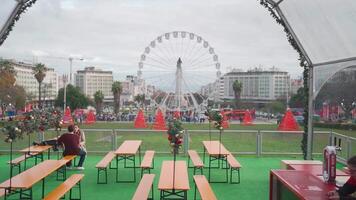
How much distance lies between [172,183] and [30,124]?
4.12 metres

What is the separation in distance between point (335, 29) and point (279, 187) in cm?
345

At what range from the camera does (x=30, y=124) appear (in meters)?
9.90

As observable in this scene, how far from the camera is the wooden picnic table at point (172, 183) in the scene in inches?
278

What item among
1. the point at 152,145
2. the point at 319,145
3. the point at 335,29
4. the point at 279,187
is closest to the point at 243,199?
the point at 279,187

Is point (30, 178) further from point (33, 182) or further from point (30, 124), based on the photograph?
point (30, 124)

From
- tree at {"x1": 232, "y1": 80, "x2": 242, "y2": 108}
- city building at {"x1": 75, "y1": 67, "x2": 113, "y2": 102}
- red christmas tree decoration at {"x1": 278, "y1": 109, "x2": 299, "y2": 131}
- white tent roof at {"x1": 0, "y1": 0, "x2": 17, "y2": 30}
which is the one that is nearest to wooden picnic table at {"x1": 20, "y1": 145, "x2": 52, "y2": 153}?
white tent roof at {"x1": 0, "y1": 0, "x2": 17, "y2": 30}

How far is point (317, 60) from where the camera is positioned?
11.4m

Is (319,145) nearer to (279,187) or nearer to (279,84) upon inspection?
(279,187)

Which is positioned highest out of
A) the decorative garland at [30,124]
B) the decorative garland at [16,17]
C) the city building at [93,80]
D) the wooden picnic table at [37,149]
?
the city building at [93,80]

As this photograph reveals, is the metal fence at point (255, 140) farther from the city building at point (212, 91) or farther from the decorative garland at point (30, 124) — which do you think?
the city building at point (212, 91)

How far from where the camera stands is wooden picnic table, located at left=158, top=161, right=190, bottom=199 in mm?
7053

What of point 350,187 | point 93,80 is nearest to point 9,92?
point 350,187

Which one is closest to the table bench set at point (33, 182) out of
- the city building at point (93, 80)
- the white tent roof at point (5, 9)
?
the white tent roof at point (5, 9)

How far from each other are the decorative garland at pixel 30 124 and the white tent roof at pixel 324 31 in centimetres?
592
